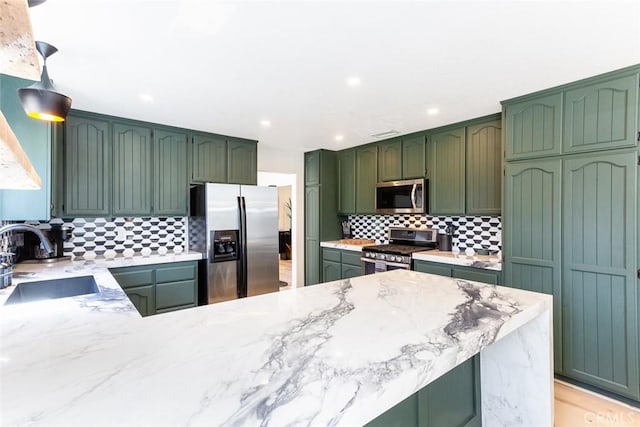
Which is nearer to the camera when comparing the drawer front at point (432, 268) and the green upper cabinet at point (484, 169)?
the green upper cabinet at point (484, 169)

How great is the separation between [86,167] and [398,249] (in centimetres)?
344

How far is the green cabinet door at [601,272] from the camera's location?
2178mm

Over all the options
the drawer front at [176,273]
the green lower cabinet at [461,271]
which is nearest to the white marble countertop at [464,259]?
the green lower cabinet at [461,271]

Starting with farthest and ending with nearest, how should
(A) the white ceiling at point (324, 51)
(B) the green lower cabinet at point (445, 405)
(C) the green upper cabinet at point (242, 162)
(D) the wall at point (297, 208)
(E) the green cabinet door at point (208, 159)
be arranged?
(D) the wall at point (297, 208), (C) the green upper cabinet at point (242, 162), (E) the green cabinet door at point (208, 159), (A) the white ceiling at point (324, 51), (B) the green lower cabinet at point (445, 405)

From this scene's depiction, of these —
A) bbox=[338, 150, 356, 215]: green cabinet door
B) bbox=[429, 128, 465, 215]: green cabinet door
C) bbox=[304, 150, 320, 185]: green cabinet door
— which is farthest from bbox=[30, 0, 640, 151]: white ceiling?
bbox=[304, 150, 320, 185]: green cabinet door

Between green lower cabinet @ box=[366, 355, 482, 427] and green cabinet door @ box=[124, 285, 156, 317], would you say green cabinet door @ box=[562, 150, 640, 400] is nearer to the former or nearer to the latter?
green lower cabinet @ box=[366, 355, 482, 427]

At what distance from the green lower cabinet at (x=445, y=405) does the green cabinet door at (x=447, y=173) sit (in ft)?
6.94

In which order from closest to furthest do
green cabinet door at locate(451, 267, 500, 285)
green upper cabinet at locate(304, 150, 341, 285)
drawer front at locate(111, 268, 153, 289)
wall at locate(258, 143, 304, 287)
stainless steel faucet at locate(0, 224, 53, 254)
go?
stainless steel faucet at locate(0, 224, 53, 254), green cabinet door at locate(451, 267, 500, 285), drawer front at locate(111, 268, 153, 289), green upper cabinet at locate(304, 150, 341, 285), wall at locate(258, 143, 304, 287)

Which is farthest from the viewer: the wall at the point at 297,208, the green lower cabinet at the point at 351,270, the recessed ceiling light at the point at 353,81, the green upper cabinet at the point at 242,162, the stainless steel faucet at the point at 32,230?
the wall at the point at 297,208

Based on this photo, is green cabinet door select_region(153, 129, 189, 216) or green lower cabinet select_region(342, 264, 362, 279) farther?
green lower cabinet select_region(342, 264, 362, 279)

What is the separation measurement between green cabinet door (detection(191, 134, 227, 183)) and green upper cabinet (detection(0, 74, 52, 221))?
1.52 meters

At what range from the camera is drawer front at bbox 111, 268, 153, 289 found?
3043 mm

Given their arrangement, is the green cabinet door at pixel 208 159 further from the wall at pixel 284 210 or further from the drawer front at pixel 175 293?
the wall at pixel 284 210

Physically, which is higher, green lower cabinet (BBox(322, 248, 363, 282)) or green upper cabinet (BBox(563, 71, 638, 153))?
green upper cabinet (BBox(563, 71, 638, 153))
